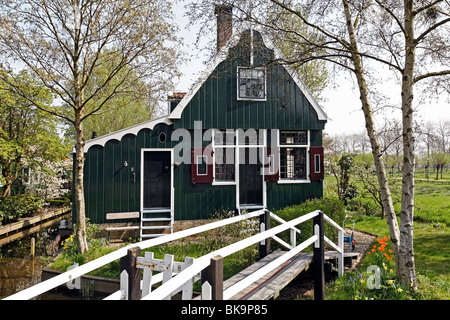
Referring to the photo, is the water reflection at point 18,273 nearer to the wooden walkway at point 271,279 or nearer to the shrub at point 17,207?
the shrub at point 17,207

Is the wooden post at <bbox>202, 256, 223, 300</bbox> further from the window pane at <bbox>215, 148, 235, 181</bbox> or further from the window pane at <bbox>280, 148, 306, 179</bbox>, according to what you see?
the window pane at <bbox>280, 148, 306, 179</bbox>

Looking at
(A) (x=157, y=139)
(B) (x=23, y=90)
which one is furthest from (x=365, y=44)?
(B) (x=23, y=90)

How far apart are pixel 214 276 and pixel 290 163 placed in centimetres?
869

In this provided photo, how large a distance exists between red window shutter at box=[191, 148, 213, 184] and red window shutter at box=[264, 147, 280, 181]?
6.26 feet

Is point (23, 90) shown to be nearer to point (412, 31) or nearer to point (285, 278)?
point (285, 278)

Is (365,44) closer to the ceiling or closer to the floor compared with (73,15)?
closer to the floor

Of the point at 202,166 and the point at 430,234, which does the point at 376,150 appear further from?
the point at 430,234

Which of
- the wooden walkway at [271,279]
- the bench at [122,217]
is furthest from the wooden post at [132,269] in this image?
the bench at [122,217]

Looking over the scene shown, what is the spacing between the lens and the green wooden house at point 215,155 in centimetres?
948

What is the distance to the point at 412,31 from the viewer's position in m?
4.83

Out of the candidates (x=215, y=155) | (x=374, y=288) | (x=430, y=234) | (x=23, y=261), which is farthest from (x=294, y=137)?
(x=23, y=261)

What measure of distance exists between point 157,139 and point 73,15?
13.2ft

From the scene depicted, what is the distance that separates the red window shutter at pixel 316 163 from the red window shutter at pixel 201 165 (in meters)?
3.52

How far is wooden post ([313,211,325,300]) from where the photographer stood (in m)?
5.16
